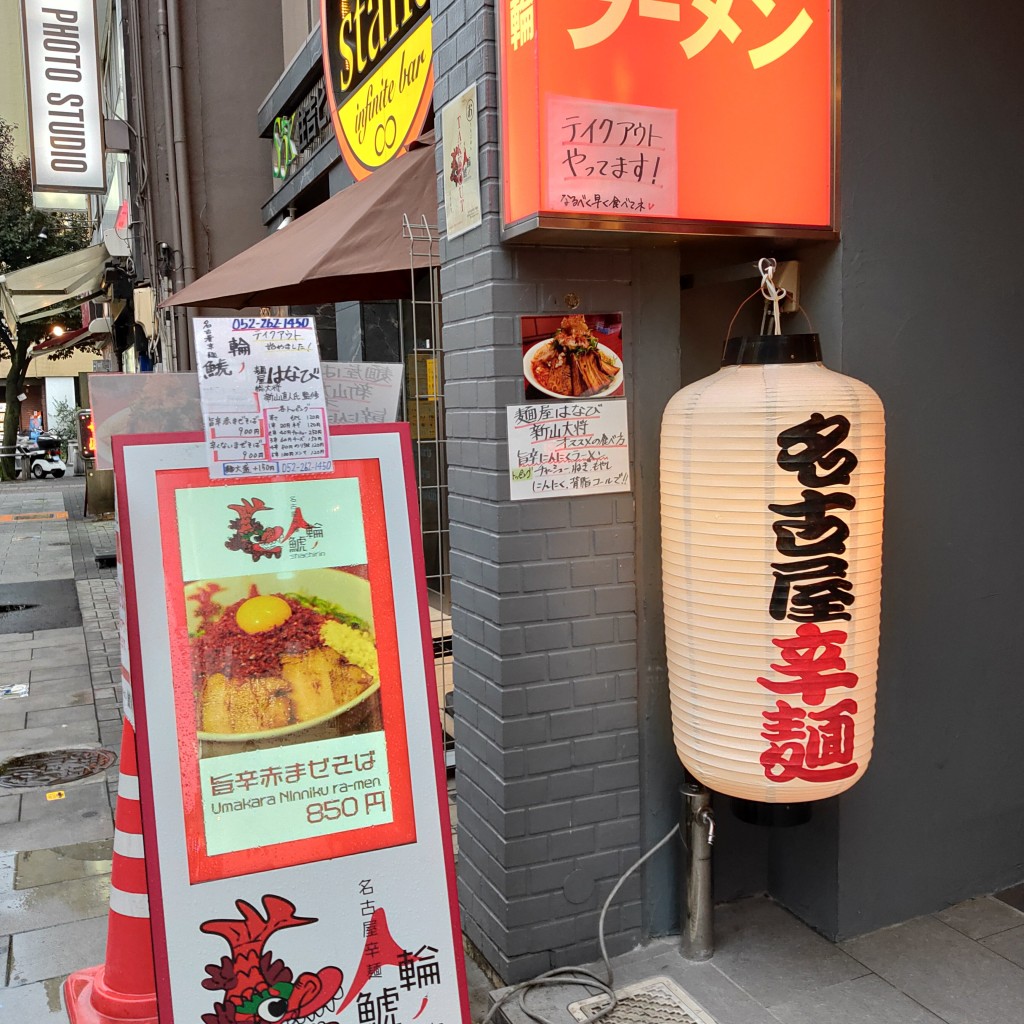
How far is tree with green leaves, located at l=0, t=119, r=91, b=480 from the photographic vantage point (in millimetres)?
27422

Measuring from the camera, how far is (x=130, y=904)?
2.98 m

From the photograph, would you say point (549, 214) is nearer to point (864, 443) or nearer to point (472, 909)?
point (864, 443)

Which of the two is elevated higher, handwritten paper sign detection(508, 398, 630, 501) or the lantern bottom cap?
handwritten paper sign detection(508, 398, 630, 501)

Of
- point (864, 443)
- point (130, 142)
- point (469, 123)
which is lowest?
point (864, 443)

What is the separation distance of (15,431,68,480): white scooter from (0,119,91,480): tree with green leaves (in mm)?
608

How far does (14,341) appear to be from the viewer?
2950 cm

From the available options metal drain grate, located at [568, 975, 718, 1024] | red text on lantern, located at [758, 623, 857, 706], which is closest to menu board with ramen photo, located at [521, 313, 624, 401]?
red text on lantern, located at [758, 623, 857, 706]

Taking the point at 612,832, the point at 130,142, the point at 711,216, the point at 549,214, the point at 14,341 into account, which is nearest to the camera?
the point at 549,214

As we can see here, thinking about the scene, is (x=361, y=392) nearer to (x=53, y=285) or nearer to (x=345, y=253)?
(x=345, y=253)

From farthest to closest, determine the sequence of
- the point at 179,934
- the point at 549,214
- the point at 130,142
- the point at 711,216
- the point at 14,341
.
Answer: the point at 14,341 → the point at 130,142 → the point at 711,216 → the point at 549,214 → the point at 179,934

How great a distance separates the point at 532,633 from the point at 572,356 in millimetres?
941

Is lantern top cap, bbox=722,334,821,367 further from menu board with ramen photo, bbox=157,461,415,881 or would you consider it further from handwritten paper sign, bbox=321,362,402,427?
menu board with ramen photo, bbox=157,461,415,881

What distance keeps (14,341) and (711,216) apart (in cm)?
3134

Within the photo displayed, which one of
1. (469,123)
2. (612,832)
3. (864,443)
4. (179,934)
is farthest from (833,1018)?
(469,123)
